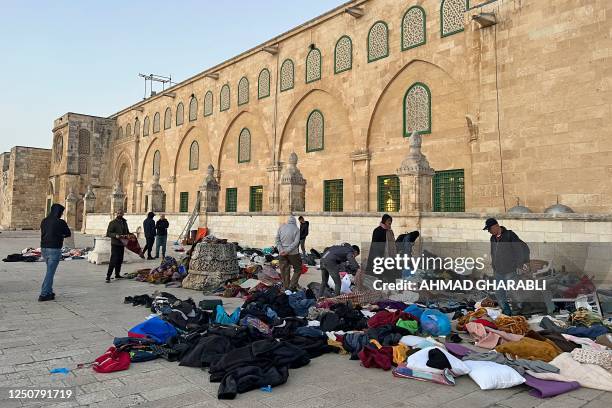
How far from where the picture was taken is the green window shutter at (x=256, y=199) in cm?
2109

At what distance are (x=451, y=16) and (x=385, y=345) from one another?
13.0 meters

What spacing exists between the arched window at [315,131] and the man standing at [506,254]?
1274cm

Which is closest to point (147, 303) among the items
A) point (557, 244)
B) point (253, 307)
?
point (253, 307)

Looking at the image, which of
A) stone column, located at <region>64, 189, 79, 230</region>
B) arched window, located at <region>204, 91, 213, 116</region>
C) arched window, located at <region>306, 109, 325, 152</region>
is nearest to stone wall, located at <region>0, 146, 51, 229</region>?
stone column, located at <region>64, 189, 79, 230</region>

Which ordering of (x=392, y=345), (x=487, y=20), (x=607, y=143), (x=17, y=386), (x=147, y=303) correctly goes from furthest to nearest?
(x=487, y=20), (x=607, y=143), (x=147, y=303), (x=392, y=345), (x=17, y=386)

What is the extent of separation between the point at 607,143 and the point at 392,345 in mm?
8888

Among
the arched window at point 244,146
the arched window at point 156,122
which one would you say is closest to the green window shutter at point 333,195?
the arched window at point 244,146

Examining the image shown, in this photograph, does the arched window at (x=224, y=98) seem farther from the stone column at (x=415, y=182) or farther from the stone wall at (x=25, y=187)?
the stone wall at (x=25, y=187)

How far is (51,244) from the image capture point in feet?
22.4

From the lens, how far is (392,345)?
4.31 meters

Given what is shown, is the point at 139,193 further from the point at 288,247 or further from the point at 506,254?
the point at 506,254

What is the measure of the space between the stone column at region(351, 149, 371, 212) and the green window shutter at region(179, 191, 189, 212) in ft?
47.0

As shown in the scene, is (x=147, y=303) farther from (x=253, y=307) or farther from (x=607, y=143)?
(x=607, y=143)

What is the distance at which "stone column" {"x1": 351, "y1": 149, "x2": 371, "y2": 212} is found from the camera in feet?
52.1
